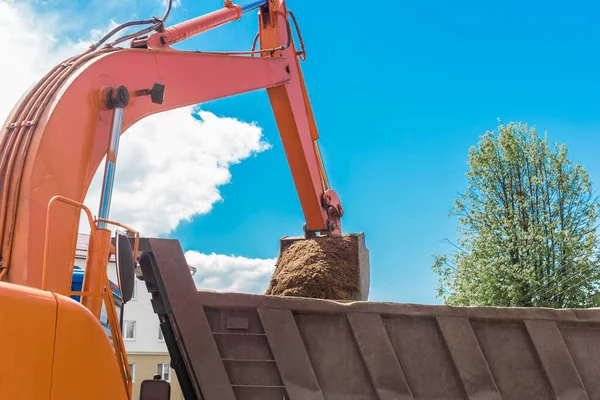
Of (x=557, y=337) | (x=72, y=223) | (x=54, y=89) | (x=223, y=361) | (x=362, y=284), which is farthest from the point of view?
(x=362, y=284)

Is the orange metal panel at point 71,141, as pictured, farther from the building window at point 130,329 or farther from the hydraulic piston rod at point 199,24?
the building window at point 130,329

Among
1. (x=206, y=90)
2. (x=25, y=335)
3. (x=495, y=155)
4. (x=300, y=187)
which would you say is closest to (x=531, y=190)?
(x=495, y=155)

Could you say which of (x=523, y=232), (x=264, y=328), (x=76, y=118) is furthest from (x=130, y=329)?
(x=264, y=328)

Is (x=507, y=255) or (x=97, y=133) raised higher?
(x=507, y=255)

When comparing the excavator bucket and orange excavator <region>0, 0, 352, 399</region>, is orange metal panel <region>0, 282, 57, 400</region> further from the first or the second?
the excavator bucket

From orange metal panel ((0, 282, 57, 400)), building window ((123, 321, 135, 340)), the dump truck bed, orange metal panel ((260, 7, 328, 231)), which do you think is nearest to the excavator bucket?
orange metal panel ((260, 7, 328, 231))

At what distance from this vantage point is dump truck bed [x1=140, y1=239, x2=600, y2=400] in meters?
3.88

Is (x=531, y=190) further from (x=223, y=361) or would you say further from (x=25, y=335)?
(x=25, y=335)

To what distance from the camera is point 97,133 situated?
16.6 ft

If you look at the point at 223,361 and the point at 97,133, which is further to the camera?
the point at 97,133

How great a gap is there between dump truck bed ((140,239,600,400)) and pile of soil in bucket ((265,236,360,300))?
11.8ft

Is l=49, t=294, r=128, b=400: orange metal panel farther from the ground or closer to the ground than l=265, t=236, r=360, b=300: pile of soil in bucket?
closer to the ground

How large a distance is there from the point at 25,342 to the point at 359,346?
2.24m

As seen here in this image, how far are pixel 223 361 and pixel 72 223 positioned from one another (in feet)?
5.36
